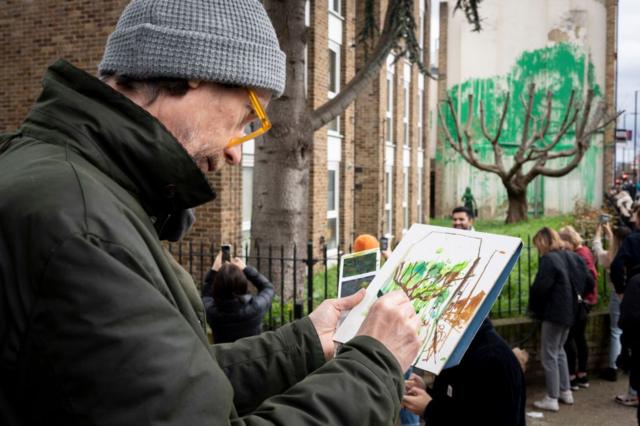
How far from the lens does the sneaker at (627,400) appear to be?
7445mm

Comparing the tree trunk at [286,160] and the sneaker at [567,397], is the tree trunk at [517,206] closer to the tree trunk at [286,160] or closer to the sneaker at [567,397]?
the tree trunk at [286,160]

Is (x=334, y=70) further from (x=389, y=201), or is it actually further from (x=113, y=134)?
(x=113, y=134)

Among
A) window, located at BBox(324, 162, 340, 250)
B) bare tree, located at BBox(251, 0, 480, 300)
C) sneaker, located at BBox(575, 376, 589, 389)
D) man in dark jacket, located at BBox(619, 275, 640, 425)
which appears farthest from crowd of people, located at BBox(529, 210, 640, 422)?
window, located at BBox(324, 162, 340, 250)

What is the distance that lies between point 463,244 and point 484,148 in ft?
101

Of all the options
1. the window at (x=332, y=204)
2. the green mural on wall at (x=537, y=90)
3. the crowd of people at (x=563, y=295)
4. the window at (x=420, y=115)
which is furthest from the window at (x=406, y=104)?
the crowd of people at (x=563, y=295)

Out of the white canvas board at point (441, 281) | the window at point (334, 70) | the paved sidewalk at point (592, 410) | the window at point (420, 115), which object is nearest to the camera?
the white canvas board at point (441, 281)

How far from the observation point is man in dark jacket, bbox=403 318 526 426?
3158 mm

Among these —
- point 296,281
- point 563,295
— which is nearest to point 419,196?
point 296,281

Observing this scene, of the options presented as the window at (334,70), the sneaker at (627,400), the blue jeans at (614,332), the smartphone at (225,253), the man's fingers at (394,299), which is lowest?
the sneaker at (627,400)

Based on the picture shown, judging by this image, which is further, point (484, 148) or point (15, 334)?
point (484, 148)

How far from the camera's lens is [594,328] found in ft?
28.4

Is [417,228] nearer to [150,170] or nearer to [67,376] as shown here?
[150,170]

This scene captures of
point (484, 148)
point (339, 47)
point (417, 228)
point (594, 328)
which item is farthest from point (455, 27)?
point (417, 228)

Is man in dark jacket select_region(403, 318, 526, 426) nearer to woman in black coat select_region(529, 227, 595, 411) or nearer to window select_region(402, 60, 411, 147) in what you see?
woman in black coat select_region(529, 227, 595, 411)
